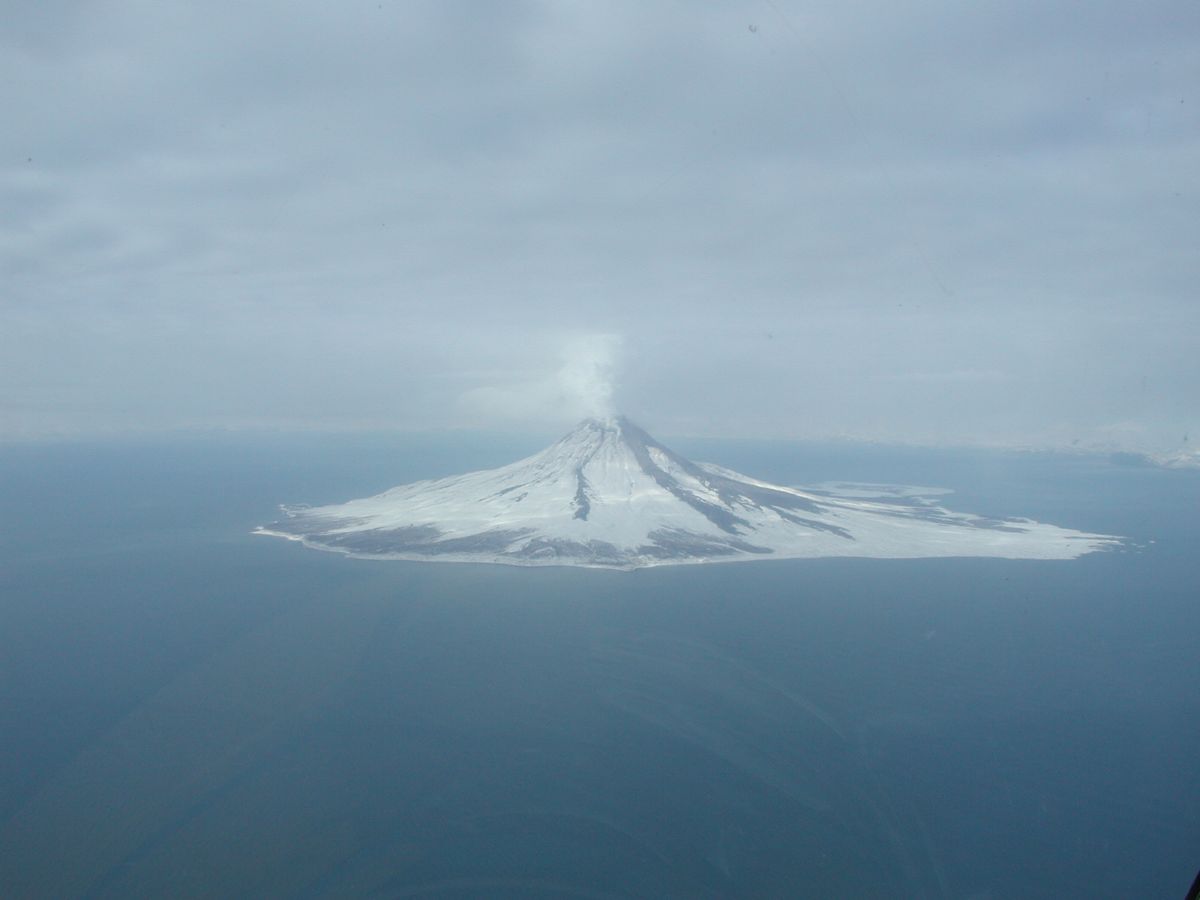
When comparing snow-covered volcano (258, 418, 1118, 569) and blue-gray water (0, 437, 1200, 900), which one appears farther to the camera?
snow-covered volcano (258, 418, 1118, 569)

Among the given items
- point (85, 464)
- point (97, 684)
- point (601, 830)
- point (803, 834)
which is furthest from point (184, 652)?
point (85, 464)

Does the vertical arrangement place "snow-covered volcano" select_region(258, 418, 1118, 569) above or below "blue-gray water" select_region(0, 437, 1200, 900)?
above

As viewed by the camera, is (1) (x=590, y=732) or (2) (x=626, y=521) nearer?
(1) (x=590, y=732)

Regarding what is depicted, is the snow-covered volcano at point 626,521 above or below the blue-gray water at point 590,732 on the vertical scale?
above

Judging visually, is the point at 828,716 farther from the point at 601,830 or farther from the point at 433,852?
the point at 433,852

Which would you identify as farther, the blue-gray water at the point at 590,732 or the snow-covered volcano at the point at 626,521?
the snow-covered volcano at the point at 626,521
